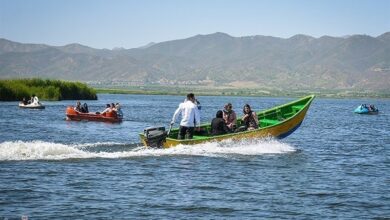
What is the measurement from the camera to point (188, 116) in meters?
27.6

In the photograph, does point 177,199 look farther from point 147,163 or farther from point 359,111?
point 359,111

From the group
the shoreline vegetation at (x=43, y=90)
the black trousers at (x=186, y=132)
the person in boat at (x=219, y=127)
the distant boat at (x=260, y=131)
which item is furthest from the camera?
the shoreline vegetation at (x=43, y=90)

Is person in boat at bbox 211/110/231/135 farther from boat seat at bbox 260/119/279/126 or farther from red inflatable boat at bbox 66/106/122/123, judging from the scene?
red inflatable boat at bbox 66/106/122/123

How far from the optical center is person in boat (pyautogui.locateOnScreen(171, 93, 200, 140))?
90.0 ft

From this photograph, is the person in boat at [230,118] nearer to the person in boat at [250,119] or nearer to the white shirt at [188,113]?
the person in boat at [250,119]

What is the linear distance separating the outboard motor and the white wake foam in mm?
312

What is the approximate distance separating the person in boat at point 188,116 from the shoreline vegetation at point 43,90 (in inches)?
2442

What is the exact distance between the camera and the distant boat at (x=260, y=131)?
2775 cm

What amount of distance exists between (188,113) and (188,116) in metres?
0.17

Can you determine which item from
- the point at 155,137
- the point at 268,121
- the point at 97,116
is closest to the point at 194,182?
the point at 155,137

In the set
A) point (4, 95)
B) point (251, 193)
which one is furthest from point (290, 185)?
point (4, 95)

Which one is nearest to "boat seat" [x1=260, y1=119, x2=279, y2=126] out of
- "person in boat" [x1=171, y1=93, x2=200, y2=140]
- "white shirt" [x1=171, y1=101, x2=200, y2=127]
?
"person in boat" [x1=171, y1=93, x2=200, y2=140]

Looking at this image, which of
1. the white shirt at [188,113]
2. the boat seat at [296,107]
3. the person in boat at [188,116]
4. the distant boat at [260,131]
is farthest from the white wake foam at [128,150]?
the boat seat at [296,107]

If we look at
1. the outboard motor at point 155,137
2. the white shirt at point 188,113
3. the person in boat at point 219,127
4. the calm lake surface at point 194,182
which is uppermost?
the white shirt at point 188,113
